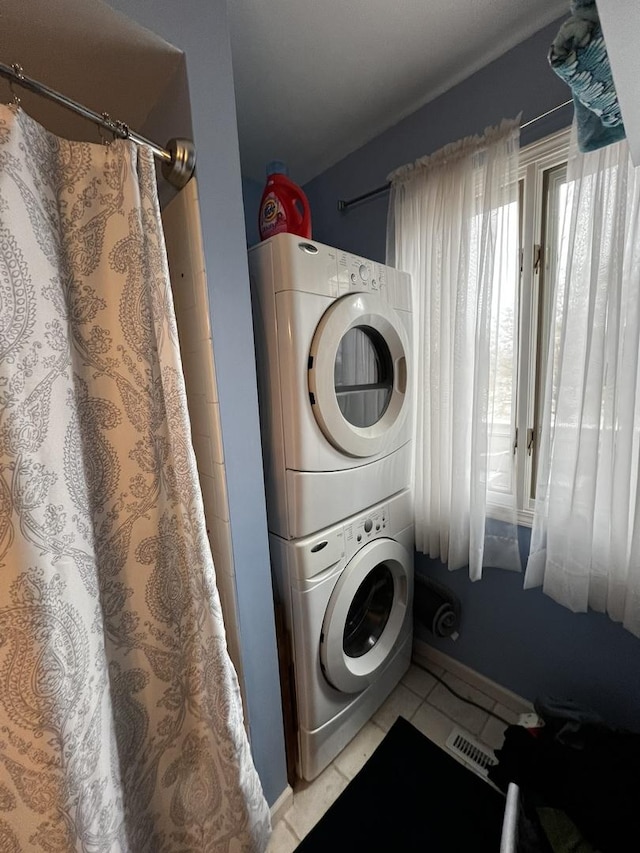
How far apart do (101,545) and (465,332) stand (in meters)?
1.23

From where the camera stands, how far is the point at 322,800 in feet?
3.50

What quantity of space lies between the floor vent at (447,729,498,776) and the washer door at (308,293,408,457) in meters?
1.11

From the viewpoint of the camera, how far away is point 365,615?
53.5 inches

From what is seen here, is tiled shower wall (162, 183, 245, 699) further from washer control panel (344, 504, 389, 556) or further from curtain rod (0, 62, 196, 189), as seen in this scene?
washer control panel (344, 504, 389, 556)

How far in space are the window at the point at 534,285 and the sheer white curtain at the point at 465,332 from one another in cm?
3

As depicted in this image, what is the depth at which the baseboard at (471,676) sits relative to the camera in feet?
4.29

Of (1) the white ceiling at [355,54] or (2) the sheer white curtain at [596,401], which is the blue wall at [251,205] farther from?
(2) the sheer white curtain at [596,401]

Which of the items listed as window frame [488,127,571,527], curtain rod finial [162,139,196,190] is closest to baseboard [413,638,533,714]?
window frame [488,127,571,527]

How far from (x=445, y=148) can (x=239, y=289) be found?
0.95 metres

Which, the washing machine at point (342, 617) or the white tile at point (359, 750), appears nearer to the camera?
the washing machine at point (342, 617)

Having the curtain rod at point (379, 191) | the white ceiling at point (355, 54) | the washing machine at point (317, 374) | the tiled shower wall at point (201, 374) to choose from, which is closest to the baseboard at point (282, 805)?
the tiled shower wall at point (201, 374)

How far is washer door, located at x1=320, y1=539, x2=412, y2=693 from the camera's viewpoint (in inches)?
40.9

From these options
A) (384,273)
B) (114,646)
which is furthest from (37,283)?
(384,273)

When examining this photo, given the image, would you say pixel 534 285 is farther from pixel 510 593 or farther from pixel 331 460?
pixel 510 593
